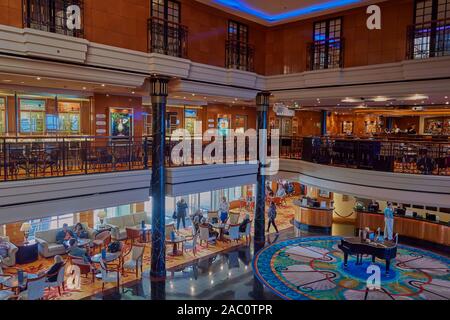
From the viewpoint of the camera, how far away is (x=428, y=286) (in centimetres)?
1052

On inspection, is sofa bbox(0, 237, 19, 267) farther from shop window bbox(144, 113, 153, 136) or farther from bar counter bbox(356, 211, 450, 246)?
bar counter bbox(356, 211, 450, 246)

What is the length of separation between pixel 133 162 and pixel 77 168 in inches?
65.3

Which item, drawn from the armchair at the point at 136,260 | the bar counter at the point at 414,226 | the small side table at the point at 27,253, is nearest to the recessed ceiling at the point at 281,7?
the armchair at the point at 136,260

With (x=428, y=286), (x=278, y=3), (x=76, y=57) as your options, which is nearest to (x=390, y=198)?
(x=428, y=286)

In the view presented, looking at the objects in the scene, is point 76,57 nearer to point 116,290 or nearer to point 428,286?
point 116,290

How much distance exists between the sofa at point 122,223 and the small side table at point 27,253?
2.80 meters

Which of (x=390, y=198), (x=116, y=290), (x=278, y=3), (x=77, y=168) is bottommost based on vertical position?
(x=116, y=290)

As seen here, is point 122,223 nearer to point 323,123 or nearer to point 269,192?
point 269,192

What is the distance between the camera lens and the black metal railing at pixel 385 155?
1076 cm

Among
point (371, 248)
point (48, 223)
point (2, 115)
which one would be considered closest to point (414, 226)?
point (371, 248)

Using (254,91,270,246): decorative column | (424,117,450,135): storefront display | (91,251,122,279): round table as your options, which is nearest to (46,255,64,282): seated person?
(91,251,122,279): round table

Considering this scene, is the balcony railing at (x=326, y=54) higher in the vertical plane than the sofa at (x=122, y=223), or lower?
higher

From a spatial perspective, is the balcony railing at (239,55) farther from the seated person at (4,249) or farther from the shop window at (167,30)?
the seated person at (4,249)
